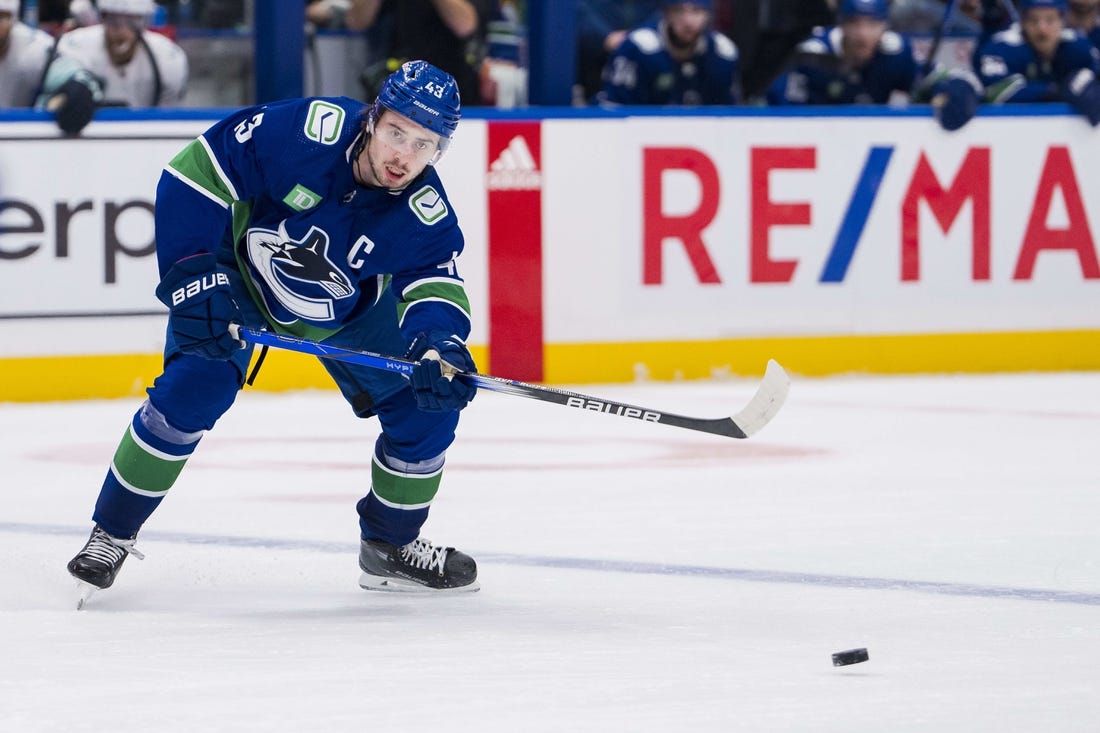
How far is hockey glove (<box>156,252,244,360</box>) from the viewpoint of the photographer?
330cm

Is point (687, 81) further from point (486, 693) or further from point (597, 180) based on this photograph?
point (486, 693)

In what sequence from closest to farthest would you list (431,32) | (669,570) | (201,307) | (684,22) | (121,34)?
(201,307)
(669,570)
(121,34)
(431,32)
(684,22)

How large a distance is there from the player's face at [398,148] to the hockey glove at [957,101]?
13.2 feet

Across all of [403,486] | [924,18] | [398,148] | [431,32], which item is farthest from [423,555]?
[924,18]

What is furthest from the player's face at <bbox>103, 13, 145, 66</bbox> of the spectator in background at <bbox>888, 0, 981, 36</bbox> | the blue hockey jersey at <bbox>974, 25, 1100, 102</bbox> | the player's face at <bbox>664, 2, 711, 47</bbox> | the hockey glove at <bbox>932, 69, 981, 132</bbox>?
the spectator in background at <bbox>888, 0, 981, 36</bbox>

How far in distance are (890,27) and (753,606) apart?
6388 mm

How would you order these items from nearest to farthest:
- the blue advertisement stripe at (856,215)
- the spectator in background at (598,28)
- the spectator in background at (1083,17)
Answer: the blue advertisement stripe at (856,215) → the spectator in background at (1083,17) → the spectator in background at (598,28)

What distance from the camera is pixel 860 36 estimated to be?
24.2ft

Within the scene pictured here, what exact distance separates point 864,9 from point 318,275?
4.27m

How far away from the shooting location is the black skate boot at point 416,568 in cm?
368

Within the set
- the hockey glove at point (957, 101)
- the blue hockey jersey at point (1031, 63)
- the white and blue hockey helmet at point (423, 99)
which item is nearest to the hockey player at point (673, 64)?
the hockey glove at point (957, 101)

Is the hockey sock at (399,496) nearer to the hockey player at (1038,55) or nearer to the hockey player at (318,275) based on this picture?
the hockey player at (318,275)

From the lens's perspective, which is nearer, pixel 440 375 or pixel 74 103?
pixel 440 375

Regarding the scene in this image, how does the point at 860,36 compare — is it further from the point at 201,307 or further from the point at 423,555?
the point at 201,307
